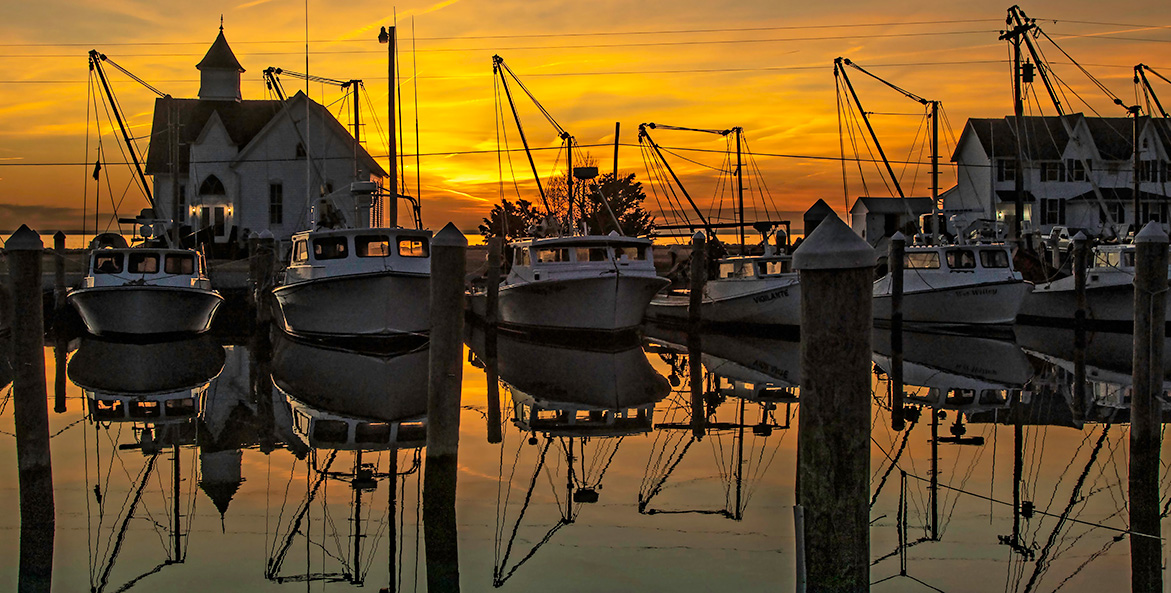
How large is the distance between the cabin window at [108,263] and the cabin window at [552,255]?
40.1ft

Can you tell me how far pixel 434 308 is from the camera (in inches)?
413

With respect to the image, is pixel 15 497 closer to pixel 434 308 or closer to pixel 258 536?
pixel 258 536

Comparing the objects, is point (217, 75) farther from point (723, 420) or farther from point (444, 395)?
point (444, 395)

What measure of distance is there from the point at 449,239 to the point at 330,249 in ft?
63.7

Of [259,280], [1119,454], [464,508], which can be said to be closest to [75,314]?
[259,280]

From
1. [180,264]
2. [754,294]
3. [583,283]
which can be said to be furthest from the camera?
[754,294]

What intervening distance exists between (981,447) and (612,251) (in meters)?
18.1

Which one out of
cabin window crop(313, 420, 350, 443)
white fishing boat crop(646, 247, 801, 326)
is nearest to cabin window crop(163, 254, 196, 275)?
white fishing boat crop(646, 247, 801, 326)

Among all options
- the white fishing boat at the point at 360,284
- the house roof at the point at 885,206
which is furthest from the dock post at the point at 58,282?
the house roof at the point at 885,206

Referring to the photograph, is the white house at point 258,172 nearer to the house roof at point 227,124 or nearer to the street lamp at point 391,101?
the house roof at point 227,124

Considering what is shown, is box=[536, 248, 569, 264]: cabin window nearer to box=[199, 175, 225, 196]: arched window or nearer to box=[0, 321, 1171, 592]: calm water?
box=[0, 321, 1171, 592]: calm water

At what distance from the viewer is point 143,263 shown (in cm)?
3219

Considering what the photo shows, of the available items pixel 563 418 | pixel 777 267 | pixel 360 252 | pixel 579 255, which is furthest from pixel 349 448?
pixel 777 267

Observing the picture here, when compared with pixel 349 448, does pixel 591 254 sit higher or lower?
higher
